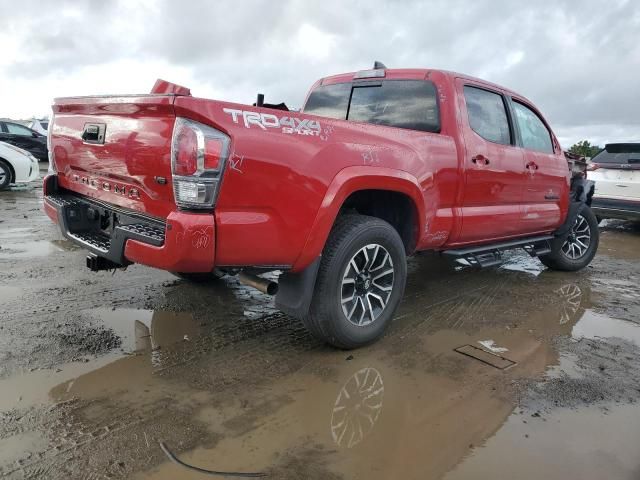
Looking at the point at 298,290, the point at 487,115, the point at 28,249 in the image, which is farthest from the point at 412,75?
the point at 28,249

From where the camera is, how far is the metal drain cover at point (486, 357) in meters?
3.21

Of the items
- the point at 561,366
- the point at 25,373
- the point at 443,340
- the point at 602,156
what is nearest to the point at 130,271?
the point at 25,373

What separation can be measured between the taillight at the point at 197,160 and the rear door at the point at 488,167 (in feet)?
7.35

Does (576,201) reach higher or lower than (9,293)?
higher

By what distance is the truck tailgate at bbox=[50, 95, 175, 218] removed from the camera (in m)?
2.52

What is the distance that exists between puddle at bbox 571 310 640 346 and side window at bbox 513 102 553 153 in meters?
1.73

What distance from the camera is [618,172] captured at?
7973 mm

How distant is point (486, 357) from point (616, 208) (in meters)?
6.04

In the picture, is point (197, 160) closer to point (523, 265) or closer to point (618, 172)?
point (523, 265)

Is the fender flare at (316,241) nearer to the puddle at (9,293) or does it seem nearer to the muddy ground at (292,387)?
the muddy ground at (292,387)

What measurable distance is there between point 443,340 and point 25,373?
2660mm

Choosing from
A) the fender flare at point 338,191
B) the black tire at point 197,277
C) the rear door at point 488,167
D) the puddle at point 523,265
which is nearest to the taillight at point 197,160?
the fender flare at point 338,191

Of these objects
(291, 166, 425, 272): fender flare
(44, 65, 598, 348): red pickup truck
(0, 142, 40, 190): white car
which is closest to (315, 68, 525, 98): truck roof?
(44, 65, 598, 348): red pickup truck

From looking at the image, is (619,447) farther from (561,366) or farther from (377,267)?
(377,267)
